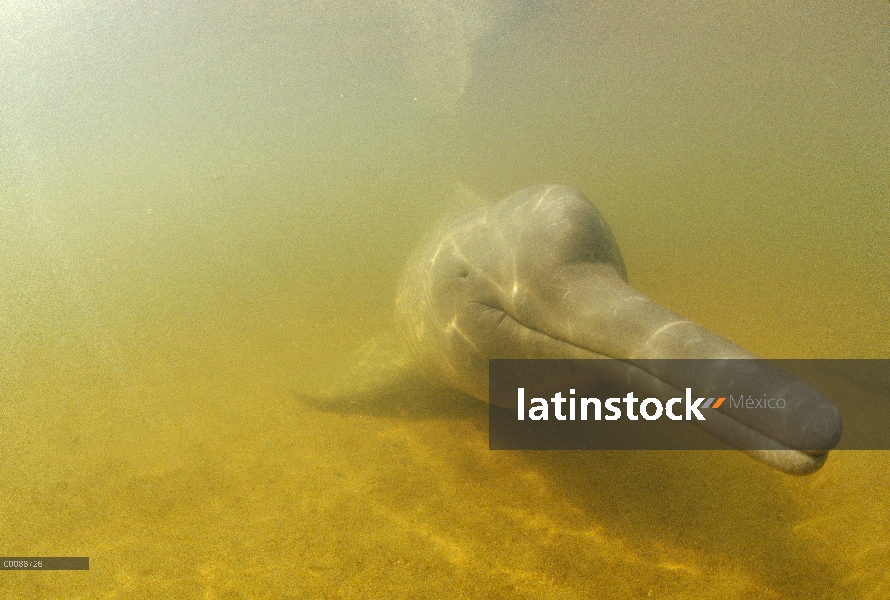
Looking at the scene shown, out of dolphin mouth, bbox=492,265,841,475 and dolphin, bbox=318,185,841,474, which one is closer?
dolphin mouth, bbox=492,265,841,475

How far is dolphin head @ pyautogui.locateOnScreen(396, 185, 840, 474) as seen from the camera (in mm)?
2125

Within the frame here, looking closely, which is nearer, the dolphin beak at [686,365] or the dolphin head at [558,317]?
the dolphin beak at [686,365]

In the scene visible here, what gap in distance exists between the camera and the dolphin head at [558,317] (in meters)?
2.12

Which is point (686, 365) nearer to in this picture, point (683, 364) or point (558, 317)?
point (683, 364)

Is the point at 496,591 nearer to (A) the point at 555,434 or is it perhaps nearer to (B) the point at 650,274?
(A) the point at 555,434

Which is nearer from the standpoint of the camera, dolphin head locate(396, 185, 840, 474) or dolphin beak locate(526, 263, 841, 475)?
dolphin beak locate(526, 263, 841, 475)

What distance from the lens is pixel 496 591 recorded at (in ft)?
9.68

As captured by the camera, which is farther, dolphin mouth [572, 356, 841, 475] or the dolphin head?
the dolphin head

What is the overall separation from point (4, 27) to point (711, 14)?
30.2m

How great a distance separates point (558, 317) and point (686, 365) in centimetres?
96

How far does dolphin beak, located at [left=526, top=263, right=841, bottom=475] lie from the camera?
201 cm

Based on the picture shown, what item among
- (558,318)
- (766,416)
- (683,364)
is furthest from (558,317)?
(766,416)

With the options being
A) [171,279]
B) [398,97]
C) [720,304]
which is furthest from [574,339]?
[398,97]

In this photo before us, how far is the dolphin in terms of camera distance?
212 centimetres
